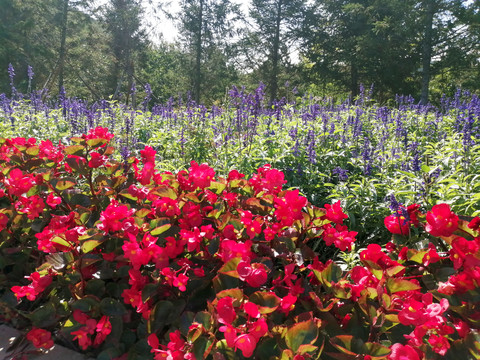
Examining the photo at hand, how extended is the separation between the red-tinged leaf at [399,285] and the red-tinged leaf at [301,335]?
30cm

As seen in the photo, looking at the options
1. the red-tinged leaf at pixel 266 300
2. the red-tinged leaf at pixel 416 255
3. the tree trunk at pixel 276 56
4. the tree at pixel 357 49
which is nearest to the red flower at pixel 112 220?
the red-tinged leaf at pixel 266 300

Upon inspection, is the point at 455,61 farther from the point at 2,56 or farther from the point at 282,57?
the point at 2,56

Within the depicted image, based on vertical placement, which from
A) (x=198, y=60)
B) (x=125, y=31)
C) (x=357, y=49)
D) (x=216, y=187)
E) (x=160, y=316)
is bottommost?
(x=160, y=316)

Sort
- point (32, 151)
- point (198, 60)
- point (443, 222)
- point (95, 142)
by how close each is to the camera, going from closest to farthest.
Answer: point (443, 222) → point (95, 142) → point (32, 151) → point (198, 60)

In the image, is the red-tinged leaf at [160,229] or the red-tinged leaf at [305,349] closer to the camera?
the red-tinged leaf at [305,349]

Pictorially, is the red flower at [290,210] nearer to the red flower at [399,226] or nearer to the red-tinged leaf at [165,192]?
the red flower at [399,226]

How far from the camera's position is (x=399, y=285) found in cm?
120

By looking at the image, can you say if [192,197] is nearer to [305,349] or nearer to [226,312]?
[226,312]

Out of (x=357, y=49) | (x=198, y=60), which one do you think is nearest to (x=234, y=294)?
(x=198, y=60)

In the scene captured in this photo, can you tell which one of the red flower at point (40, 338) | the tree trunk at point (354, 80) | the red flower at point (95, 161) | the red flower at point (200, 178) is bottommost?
the red flower at point (40, 338)

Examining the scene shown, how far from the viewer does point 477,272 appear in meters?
1.13

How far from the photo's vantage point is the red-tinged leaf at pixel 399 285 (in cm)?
117

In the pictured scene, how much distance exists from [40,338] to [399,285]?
1.44 meters

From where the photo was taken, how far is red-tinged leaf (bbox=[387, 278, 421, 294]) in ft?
3.84
